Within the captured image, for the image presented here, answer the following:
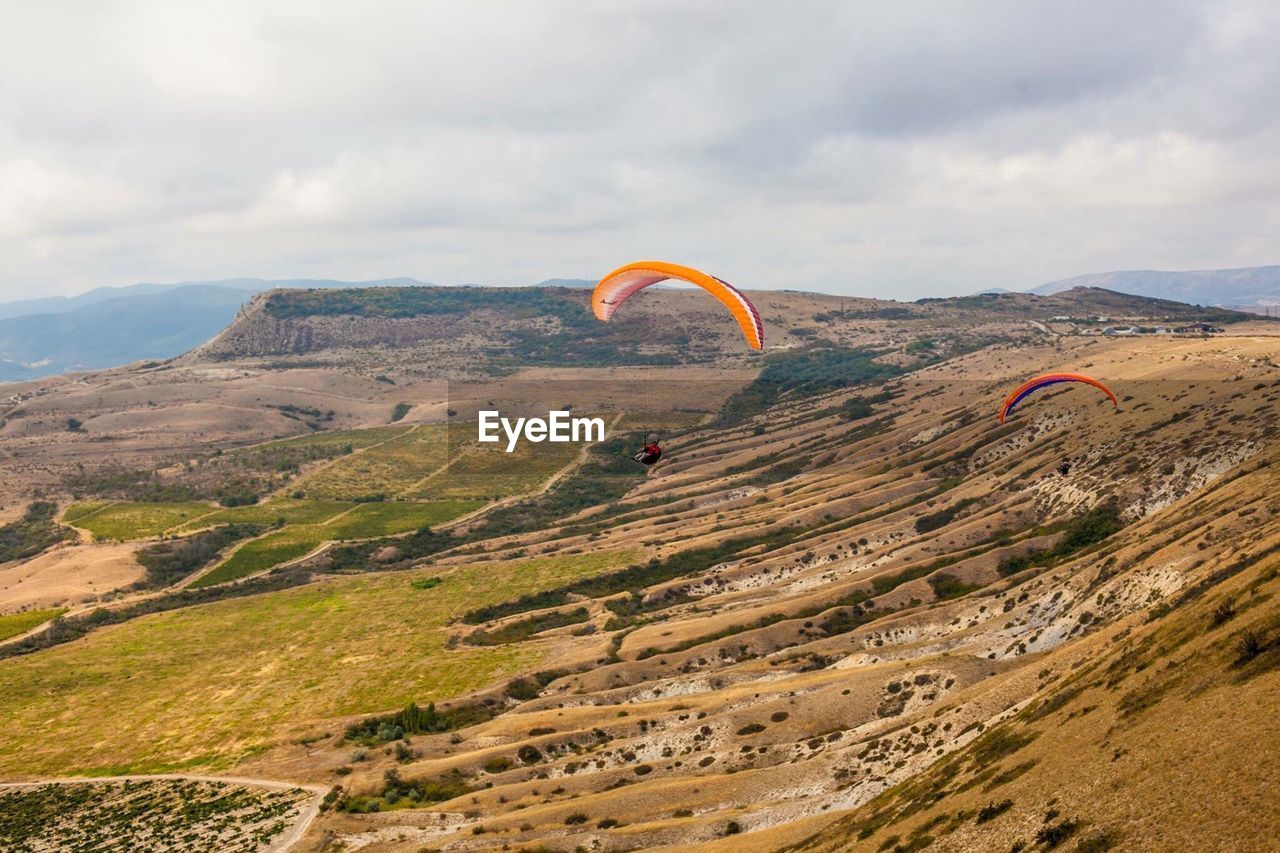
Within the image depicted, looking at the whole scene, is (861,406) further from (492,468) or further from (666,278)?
(666,278)

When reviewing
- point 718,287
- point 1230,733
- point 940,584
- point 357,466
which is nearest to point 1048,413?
point 940,584

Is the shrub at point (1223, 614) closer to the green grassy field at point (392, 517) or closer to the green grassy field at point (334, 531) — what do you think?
the green grassy field at point (334, 531)

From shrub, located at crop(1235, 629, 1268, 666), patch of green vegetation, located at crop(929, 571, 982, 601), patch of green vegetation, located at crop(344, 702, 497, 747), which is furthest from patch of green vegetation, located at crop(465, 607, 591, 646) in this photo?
shrub, located at crop(1235, 629, 1268, 666)

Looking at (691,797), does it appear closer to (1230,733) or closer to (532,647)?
(1230,733)

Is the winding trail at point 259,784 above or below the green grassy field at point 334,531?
below

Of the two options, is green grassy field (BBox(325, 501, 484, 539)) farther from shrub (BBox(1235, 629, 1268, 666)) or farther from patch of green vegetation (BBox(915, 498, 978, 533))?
shrub (BBox(1235, 629, 1268, 666))

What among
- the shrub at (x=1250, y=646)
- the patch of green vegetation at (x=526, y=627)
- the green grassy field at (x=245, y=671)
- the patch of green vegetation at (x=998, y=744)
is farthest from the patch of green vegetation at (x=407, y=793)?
the shrub at (x=1250, y=646)
